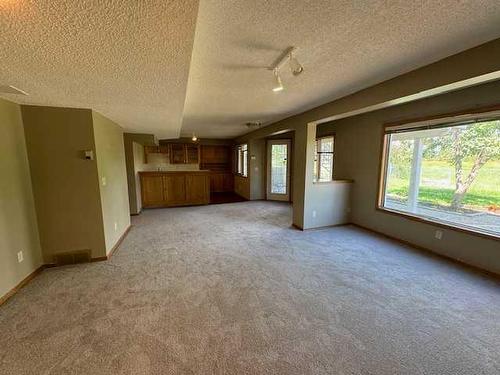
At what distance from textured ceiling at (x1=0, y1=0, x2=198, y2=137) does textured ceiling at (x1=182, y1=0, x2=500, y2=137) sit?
268 mm

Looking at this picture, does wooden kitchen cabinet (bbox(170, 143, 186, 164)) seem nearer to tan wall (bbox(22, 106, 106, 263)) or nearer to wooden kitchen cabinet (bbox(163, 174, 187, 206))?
wooden kitchen cabinet (bbox(163, 174, 187, 206))

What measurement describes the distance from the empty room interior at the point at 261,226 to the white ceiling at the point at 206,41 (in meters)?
0.02

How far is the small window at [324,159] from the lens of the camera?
16.8 ft

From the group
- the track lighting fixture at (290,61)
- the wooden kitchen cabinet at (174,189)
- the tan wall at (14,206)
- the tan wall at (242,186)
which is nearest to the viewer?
the track lighting fixture at (290,61)

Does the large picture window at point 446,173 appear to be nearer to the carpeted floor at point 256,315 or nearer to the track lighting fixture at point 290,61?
the carpeted floor at point 256,315

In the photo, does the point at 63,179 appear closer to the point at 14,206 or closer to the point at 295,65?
the point at 14,206

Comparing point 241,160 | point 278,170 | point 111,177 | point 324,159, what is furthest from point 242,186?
point 111,177

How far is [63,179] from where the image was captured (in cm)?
271

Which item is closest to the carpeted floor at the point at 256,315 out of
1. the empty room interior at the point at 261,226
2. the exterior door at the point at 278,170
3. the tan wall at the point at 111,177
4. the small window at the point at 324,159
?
the empty room interior at the point at 261,226

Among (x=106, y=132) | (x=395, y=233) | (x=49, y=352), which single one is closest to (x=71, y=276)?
(x=49, y=352)

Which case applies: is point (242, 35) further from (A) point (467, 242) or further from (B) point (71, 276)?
(A) point (467, 242)

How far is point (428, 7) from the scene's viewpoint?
128 cm

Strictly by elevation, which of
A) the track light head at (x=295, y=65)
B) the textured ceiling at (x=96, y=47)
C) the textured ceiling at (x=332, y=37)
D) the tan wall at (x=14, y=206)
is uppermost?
the textured ceiling at (x=332, y=37)

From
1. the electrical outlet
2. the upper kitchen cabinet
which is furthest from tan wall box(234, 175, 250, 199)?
the electrical outlet
